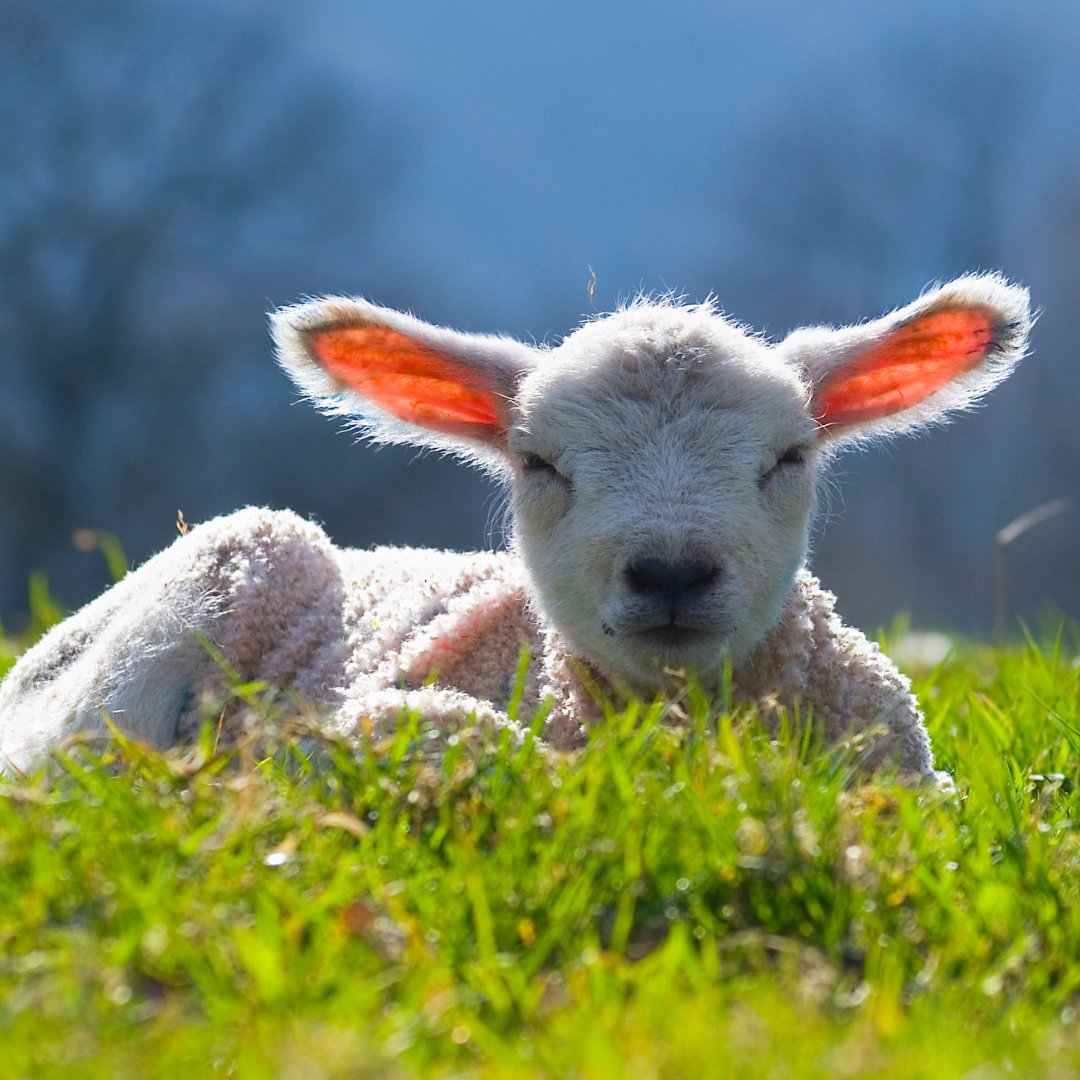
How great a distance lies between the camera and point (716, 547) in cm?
296

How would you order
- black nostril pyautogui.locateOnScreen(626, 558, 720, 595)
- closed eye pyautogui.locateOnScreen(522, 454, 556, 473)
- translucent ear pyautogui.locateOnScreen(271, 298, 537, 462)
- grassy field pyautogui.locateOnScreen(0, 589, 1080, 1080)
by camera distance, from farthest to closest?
translucent ear pyautogui.locateOnScreen(271, 298, 537, 462)
closed eye pyautogui.locateOnScreen(522, 454, 556, 473)
black nostril pyautogui.locateOnScreen(626, 558, 720, 595)
grassy field pyautogui.locateOnScreen(0, 589, 1080, 1080)

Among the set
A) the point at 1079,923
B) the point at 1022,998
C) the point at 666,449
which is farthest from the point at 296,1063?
the point at 666,449

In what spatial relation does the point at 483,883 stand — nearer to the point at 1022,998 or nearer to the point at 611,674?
the point at 1022,998

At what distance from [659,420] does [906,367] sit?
1003 mm

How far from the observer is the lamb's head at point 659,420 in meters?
3.01

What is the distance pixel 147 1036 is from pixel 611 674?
6.07 ft

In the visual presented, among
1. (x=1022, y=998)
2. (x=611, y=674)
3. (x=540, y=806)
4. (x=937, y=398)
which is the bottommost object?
(x=1022, y=998)

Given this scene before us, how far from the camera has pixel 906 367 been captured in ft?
12.4

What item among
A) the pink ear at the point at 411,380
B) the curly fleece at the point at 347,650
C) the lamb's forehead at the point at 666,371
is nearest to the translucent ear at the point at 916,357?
the lamb's forehead at the point at 666,371

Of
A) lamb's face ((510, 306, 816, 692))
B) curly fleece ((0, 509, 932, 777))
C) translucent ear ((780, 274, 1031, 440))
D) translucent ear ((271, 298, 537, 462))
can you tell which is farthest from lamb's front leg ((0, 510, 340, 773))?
translucent ear ((780, 274, 1031, 440))

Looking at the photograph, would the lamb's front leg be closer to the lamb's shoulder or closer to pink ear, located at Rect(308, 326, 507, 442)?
pink ear, located at Rect(308, 326, 507, 442)

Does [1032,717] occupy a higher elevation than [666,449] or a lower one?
lower

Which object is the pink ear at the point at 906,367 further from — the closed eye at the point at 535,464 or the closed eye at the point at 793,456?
the closed eye at the point at 535,464

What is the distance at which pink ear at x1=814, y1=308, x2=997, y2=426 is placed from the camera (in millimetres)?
3635
